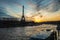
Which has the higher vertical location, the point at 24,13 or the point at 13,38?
the point at 24,13

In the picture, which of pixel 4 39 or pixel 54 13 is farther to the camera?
pixel 4 39

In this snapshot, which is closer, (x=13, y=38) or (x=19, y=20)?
(x=19, y=20)

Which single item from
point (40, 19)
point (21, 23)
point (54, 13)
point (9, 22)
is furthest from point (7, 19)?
point (54, 13)

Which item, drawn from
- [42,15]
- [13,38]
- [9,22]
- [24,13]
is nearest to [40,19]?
[42,15]

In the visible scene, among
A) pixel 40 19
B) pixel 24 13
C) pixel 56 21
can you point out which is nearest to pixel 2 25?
pixel 24 13

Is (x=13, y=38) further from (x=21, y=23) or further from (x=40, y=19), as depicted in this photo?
(x=40, y=19)

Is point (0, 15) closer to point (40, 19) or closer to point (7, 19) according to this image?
point (7, 19)

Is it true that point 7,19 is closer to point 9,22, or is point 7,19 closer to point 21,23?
point 9,22

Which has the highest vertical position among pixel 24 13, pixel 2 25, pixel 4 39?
pixel 24 13

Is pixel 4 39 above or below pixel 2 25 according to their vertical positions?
below
